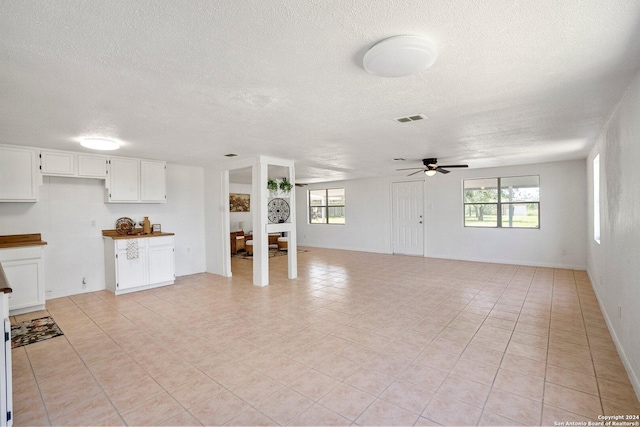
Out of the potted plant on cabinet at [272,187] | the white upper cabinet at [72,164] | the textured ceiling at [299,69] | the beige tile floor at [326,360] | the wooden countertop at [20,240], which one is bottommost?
the beige tile floor at [326,360]

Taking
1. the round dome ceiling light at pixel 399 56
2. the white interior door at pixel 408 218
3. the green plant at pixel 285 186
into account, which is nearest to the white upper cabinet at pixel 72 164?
the green plant at pixel 285 186

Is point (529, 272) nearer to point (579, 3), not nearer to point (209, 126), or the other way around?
point (579, 3)

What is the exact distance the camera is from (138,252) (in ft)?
16.4

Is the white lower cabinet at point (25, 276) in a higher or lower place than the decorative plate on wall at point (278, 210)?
lower

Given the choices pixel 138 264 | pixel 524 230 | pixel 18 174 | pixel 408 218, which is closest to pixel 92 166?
pixel 18 174

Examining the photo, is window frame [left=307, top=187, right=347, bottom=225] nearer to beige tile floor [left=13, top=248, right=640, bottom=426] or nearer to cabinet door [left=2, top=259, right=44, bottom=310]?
beige tile floor [left=13, top=248, right=640, bottom=426]

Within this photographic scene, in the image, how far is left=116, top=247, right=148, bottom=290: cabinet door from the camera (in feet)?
15.8

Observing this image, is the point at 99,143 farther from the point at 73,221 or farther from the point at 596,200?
the point at 596,200

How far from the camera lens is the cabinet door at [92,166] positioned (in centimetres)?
471

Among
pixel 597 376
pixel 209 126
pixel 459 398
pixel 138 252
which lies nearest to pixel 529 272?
pixel 597 376

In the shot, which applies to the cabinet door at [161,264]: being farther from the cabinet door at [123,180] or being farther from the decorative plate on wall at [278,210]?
the decorative plate on wall at [278,210]

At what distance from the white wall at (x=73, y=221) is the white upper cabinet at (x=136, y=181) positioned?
31 cm

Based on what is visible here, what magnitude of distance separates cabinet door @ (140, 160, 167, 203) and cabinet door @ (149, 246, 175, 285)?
906 mm

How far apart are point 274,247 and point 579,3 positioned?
9.17m
